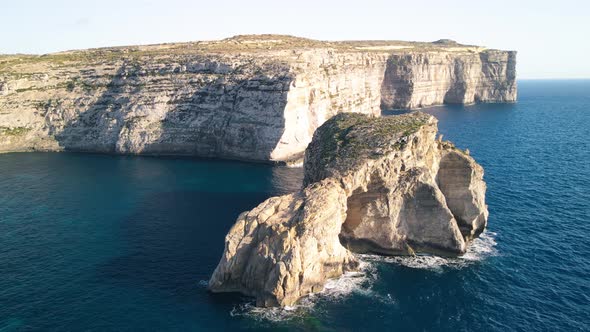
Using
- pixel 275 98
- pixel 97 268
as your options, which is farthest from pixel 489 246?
pixel 275 98

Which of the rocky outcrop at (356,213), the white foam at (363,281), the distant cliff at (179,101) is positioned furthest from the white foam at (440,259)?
the distant cliff at (179,101)

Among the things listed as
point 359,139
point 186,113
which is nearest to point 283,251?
point 359,139

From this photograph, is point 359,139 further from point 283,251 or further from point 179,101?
point 179,101

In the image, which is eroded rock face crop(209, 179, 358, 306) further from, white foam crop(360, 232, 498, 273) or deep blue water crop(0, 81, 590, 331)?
white foam crop(360, 232, 498, 273)

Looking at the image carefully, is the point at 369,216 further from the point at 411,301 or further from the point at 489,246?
the point at 489,246

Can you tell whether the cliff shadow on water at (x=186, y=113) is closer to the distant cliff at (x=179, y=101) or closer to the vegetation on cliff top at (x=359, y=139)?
the distant cliff at (x=179, y=101)

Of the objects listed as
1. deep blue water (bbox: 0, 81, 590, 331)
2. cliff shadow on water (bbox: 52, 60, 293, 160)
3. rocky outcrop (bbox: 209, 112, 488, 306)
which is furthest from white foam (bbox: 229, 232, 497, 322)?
cliff shadow on water (bbox: 52, 60, 293, 160)
